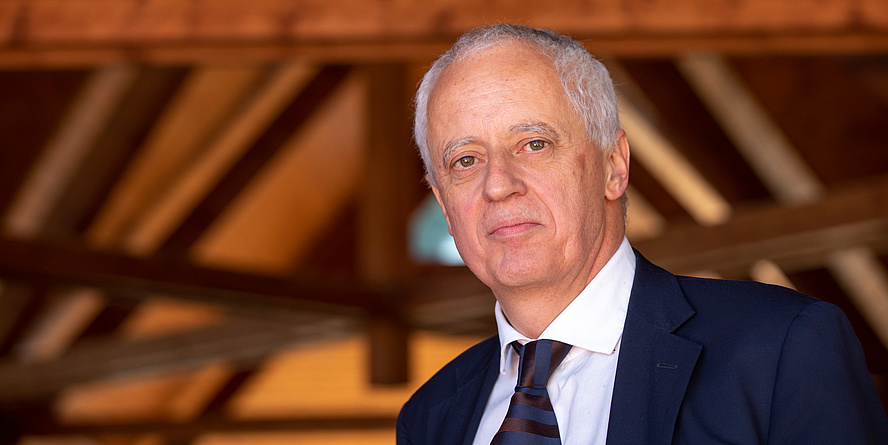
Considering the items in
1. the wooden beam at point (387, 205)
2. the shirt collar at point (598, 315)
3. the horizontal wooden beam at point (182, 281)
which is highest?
the wooden beam at point (387, 205)

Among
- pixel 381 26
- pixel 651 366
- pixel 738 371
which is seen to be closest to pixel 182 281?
pixel 381 26

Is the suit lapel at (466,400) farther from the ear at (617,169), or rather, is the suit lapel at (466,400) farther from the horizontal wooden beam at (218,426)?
the horizontal wooden beam at (218,426)

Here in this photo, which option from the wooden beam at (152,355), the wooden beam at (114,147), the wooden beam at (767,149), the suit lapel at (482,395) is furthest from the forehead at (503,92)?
the wooden beam at (152,355)

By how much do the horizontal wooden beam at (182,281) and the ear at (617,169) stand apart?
3.93 meters

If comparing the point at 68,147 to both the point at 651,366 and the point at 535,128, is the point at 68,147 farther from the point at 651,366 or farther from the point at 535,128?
the point at 651,366

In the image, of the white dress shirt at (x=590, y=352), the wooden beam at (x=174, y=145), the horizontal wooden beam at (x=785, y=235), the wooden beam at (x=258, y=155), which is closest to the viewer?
the white dress shirt at (x=590, y=352)

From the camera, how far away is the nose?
1469mm

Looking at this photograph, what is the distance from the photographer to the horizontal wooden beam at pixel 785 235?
4.72m

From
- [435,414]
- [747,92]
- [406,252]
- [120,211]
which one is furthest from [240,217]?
[435,414]

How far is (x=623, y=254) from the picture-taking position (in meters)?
1.56

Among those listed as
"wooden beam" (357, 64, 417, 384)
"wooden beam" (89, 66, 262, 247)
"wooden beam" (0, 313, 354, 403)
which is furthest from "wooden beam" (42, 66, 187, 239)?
"wooden beam" (357, 64, 417, 384)

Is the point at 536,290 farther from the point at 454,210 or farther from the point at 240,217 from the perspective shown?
the point at 240,217

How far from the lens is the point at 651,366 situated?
1359mm

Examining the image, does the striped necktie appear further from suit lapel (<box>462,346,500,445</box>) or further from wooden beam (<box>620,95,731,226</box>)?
wooden beam (<box>620,95,731,226</box>)
